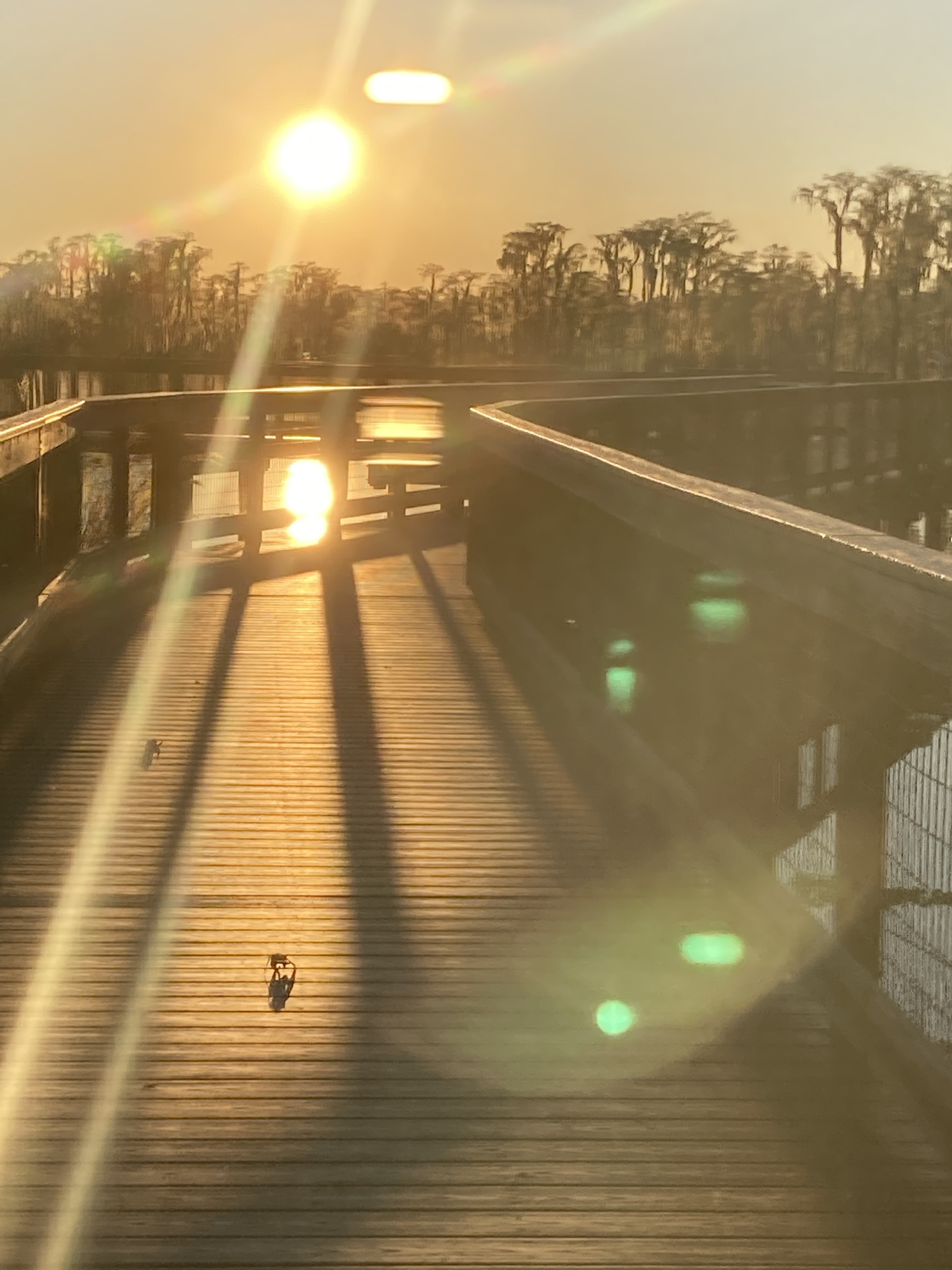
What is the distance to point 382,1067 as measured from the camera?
11.6 ft

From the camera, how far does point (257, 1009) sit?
3855 millimetres

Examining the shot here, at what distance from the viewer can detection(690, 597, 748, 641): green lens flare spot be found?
4.98m

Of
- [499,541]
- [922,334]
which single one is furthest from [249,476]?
[922,334]

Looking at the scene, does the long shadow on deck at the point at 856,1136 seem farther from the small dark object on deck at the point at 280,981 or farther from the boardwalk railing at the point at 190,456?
the boardwalk railing at the point at 190,456

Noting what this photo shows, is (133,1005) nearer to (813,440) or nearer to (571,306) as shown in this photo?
(813,440)

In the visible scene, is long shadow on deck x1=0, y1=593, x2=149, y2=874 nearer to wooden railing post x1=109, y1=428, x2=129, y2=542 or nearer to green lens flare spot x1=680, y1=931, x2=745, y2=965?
wooden railing post x1=109, y1=428, x2=129, y2=542

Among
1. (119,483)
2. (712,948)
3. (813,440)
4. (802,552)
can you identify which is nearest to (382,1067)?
(712,948)

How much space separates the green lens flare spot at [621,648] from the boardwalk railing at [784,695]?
2 cm

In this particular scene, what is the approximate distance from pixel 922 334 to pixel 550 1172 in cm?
9823

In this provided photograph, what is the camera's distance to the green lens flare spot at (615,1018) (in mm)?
3787

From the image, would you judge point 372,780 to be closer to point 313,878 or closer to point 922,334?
point 313,878

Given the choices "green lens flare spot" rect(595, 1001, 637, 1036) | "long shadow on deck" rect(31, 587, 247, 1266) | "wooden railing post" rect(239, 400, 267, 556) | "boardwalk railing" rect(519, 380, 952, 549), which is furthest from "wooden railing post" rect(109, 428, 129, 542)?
"green lens flare spot" rect(595, 1001, 637, 1036)

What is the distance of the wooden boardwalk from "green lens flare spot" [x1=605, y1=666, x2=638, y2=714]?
3.09ft

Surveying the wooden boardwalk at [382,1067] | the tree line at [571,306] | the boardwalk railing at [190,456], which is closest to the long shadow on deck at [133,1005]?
the wooden boardwalk at [382,1067]
